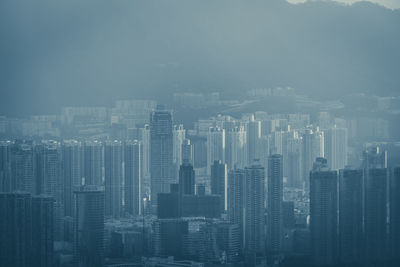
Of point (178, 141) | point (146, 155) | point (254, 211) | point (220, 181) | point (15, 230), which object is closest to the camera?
point (15, 230)

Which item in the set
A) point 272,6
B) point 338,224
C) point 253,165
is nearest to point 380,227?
point 338,224

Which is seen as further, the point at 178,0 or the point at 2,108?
the point at 178,0

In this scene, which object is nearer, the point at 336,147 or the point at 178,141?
the point at 336,147

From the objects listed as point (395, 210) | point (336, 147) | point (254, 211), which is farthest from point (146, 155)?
point (395, 210)

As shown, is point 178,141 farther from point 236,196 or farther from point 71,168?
point 236,196

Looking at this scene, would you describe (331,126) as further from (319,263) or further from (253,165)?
(319,263)

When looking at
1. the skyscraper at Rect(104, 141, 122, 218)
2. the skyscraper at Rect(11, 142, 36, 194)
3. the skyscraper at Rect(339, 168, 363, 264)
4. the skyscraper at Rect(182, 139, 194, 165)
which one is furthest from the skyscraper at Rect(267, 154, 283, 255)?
the skyscraper at Rect(11, 142, 36, 194)
